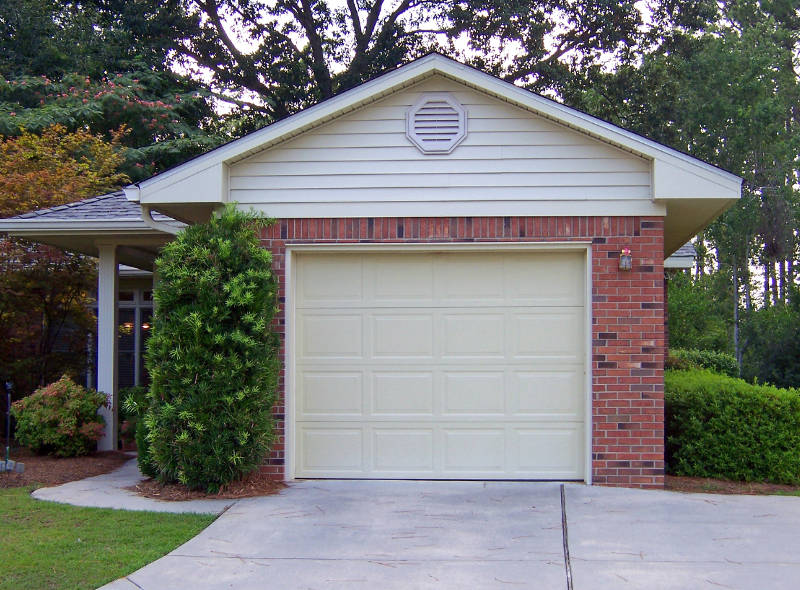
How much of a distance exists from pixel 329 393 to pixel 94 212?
4220 mm

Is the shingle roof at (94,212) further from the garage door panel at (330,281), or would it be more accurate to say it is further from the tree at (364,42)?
the tree at (364,42)

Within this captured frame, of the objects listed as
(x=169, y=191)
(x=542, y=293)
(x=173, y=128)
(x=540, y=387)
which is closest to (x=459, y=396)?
(x=540, y=387)

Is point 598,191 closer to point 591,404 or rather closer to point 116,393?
point 591,404

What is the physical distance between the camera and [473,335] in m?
A: 8.48

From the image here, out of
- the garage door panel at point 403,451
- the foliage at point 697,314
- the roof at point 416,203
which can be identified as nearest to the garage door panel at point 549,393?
the garage door panel at point 403,451

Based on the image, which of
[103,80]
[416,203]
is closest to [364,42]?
[103,80]

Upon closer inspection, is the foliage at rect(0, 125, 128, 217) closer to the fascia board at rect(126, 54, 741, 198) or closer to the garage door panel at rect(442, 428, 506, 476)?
the fascia board at rect(126, 54, 741, 198)

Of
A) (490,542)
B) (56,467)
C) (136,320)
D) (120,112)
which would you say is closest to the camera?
(490,542)

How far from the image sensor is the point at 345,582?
5.40m

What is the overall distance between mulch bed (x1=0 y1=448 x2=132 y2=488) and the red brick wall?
5.28 m

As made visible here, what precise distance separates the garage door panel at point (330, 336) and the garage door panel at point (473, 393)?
1007mm

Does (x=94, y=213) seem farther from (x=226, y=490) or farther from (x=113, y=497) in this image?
(x=226, y=490)

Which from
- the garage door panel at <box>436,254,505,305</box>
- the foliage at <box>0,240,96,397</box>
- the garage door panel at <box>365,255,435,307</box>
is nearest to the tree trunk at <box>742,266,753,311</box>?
the garage door panel at <box>436,254,505,305</box>

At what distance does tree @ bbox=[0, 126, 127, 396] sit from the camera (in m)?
11.5
